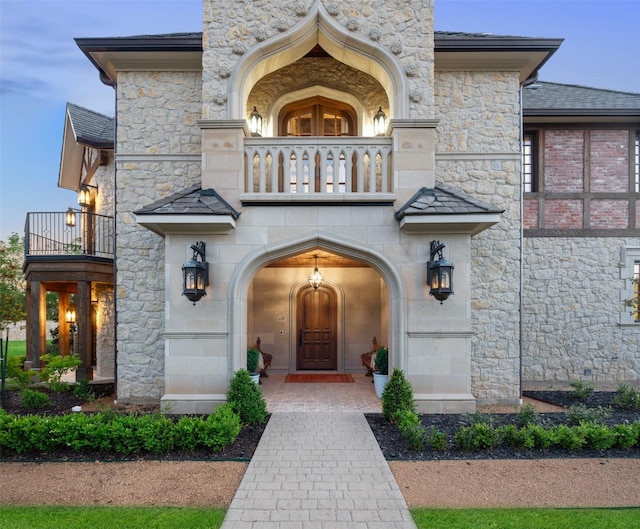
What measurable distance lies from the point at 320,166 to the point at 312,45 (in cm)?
265

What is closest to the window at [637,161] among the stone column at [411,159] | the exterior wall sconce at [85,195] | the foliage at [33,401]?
the stone column at [411,159]

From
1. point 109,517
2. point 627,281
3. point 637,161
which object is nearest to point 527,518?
point 109,517

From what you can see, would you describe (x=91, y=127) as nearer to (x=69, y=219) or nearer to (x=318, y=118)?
(x=69, y=219)

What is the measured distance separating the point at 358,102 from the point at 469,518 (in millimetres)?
8928

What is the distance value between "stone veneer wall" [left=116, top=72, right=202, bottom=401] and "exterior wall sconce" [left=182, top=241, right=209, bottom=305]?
1764 millimetres

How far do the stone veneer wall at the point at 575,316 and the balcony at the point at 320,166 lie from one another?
491 centimetres

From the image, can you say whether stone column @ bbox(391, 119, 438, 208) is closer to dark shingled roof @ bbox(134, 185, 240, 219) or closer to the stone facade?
the stone facade

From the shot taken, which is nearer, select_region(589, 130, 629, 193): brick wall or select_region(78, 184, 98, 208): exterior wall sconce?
select_region(589, 130, 629, 193): brick wall

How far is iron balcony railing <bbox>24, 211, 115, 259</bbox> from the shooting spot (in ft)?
36.6

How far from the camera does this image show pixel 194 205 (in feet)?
24.5

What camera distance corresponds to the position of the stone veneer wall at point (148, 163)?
8891 mm

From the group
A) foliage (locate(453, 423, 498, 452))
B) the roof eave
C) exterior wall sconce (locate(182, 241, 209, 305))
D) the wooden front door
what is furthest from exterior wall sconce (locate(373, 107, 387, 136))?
foliage (locate(453, 423, 498, 452))

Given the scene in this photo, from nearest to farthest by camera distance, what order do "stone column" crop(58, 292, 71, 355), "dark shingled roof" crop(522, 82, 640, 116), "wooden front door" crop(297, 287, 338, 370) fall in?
"dark shingled roof" crop(522, 82, 640, 116)
"wooden front door" crop(297, 287, 338, 370)
"stone column" crop(58, 292, 71, 355)

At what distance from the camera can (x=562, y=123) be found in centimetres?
1049
